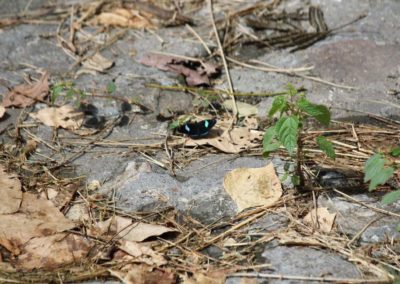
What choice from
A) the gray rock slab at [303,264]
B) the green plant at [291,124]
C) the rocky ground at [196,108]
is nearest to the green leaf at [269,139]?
the green plant at [291,124]

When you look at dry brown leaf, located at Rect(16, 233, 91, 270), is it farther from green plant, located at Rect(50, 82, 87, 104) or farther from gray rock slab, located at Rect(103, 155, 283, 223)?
green plant, located at Rect(50, 82, 87, 104)

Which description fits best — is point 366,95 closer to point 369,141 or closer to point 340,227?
point 369,141

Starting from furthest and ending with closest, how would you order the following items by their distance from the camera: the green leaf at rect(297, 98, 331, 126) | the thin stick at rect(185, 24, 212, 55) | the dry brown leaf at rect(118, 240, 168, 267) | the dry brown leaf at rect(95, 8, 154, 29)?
the dry brown leaf at rect(95, 8, 154, 29)
the thin stick at rect(185, 24, 212, 55)
the green leaf at rect(297, 98, 331, 126)
the dry brown leaf at rect(118, 240, 168, 267)

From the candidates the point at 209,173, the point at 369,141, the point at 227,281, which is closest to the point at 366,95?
the point at 369,141

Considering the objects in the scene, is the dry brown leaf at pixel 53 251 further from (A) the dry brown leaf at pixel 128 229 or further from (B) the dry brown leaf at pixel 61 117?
(B) the dry brown leaf at pixel 61 117

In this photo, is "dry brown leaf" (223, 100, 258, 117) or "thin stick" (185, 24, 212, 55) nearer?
"dry brown leaf" (223, 100, 258, 117)

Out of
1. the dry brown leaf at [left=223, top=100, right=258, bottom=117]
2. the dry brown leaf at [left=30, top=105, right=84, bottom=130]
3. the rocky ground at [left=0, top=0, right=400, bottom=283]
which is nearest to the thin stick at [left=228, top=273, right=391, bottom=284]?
the rocky ground at [left=0, top=0, right=400, bottom=283]
